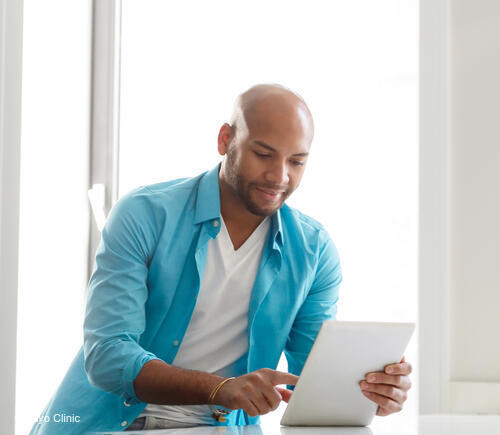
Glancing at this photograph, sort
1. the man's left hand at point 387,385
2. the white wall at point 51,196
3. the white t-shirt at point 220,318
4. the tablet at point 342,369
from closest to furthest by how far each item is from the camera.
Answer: the tablet at point 342,369, the man's left hand at point 387,385, the white t-shirt at point 220,318, the white wall at point 51,196

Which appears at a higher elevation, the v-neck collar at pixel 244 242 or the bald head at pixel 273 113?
the bald head at pixel 273 113

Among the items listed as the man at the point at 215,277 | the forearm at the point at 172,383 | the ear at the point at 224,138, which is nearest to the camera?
the forearm at the point at 172,383

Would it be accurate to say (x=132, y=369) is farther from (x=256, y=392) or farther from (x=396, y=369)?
(x=396, y=369)

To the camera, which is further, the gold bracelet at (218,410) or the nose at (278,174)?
the nose at (278,174)

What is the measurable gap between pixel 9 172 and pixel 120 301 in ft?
1.53

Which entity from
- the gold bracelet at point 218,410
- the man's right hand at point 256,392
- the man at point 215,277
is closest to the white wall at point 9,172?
the man at point 215,277

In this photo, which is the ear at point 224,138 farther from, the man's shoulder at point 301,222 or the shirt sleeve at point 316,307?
the shirt sleeve at point 316,307

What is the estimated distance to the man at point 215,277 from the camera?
145 cm

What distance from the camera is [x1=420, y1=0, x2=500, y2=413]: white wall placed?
2018 mm

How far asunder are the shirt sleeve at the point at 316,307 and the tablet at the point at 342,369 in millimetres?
419

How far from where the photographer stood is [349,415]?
3.95 feet

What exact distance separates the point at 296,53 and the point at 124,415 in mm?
→ 1531

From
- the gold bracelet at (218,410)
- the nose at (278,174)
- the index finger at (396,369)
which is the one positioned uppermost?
the nose at (278,174)

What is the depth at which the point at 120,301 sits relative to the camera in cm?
138
